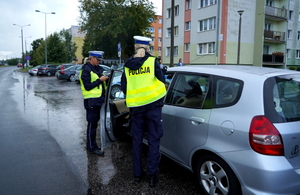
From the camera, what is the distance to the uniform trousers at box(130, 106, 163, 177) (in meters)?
3.32

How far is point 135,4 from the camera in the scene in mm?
32469

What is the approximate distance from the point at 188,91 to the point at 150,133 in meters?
0.78

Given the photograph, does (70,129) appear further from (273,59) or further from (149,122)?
(273,59)

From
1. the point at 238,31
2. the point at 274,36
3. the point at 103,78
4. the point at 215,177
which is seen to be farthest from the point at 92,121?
the point at 274,36

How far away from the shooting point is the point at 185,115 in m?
3.31

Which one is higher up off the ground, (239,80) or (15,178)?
(239,80)

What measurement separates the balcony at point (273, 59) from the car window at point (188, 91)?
30.6 metres

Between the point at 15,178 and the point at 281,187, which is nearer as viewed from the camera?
the point at 281,187

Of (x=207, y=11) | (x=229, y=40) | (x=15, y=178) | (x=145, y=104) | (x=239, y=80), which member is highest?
(x=207, y=11)

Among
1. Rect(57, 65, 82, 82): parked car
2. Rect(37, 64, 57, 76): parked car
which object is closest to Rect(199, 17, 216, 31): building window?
Rect(57, 65, 82, 82): parked car

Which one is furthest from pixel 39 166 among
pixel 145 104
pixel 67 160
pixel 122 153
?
pixel 145 104

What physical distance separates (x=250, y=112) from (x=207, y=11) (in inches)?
1121

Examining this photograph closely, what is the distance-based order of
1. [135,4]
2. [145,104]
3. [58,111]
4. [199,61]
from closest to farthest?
[145,104], [58,111], [199,61], [135,4]

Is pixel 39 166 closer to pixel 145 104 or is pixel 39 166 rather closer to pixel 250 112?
pixel 145 104
